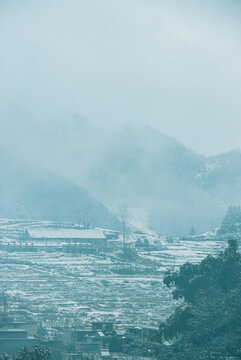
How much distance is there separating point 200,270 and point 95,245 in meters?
30.7

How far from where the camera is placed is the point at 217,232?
6212 cm

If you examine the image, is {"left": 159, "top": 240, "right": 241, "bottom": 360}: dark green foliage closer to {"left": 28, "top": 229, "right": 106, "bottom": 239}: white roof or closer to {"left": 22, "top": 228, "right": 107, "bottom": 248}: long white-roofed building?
{"left": 22, "top": 228, "right": 107, "bottom": 248}: long white-roofed building

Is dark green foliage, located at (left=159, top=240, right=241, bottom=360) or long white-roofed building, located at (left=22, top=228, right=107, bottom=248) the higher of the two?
long white-roofed building, located at (left=22, top=228, right=107, bottom=248)

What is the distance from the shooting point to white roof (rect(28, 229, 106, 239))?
59688mm

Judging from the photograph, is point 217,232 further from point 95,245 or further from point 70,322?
point 70,322

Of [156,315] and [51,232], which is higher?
[51,232]

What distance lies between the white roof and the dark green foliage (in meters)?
30.4

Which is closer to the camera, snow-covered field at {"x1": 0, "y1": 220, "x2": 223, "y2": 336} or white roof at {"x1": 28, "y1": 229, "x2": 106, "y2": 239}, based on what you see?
snow-covered field at {"x1": 0, "y1": 220, "x2": 223, "y2": 336}

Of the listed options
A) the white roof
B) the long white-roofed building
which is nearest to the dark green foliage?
the long white-roofed building

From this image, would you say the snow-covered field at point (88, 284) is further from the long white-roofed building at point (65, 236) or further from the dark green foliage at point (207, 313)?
the dark green foliage at point (207, 313)

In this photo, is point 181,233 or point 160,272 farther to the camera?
point 181,233

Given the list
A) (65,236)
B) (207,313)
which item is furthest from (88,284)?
(207,313)

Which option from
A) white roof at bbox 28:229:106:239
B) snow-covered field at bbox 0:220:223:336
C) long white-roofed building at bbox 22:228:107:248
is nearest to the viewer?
snow-covered field at bbox 0:220:223:336

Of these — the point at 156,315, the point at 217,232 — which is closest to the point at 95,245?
the point at 217,232
